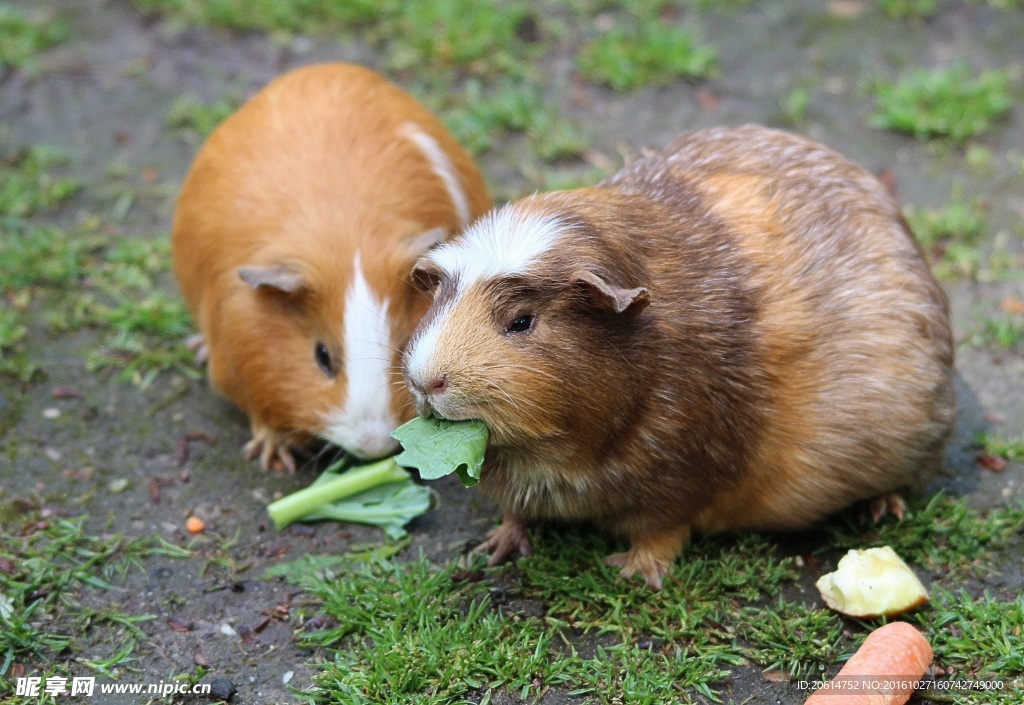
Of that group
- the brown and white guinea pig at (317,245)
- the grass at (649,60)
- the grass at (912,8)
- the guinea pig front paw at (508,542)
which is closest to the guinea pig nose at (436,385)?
the brown and white guinea pig at (317,245)

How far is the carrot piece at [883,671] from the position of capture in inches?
126

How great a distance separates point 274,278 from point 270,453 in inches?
31.6

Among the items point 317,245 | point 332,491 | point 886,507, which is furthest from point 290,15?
point 886,507

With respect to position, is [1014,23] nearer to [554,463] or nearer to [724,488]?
[724,488]

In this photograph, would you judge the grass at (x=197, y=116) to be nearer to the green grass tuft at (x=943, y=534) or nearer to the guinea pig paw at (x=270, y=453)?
the guinea pig paw at (x=270, y=453)

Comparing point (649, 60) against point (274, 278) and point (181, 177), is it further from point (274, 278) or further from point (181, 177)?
point (274, 278)

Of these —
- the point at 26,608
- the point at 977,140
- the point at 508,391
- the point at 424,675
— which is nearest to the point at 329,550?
the point at 424,675

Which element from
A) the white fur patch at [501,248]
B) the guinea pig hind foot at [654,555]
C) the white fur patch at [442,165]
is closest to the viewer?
the white fur patch at [501,248]

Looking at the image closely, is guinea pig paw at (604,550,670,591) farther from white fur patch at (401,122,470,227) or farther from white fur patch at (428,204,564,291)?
white fur patch at (401,122,470,227)

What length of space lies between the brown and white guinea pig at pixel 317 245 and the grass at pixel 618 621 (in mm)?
664

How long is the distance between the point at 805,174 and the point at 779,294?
0.59m

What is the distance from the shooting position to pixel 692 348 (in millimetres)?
3477

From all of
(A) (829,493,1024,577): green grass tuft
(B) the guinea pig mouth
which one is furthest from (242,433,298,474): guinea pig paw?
(A) (829,493,1024,577): green grass tuft

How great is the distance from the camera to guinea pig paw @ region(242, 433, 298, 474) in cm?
441
